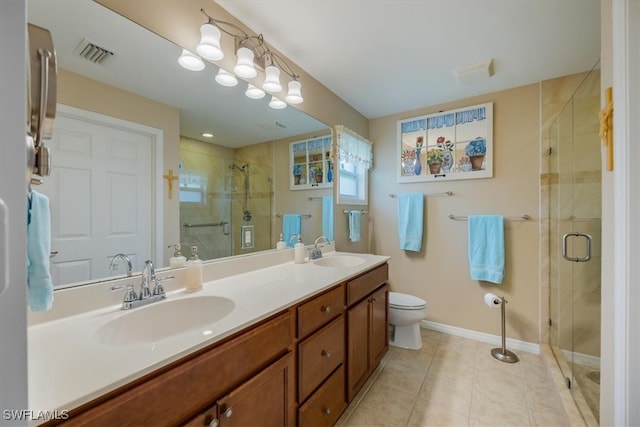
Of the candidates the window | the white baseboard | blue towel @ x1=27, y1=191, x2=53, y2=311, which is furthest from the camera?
the window

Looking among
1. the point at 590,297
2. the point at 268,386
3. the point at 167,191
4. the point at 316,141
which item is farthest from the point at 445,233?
the point at 167,191

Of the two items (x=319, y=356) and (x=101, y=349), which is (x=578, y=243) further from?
(x=101, y=349)

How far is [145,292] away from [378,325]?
1492mm

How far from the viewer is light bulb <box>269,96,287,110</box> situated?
1.80 meters

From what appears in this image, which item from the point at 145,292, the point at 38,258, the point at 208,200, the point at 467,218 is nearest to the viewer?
the point at 38,258

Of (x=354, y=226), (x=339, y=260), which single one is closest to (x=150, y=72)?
(x=339, y=260)

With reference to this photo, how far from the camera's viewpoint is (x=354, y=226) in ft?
8.58

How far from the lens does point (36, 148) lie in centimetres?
51

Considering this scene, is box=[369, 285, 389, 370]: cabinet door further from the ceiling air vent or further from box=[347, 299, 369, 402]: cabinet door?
the ceiling air vent

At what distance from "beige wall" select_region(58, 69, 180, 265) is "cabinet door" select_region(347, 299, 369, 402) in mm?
1076

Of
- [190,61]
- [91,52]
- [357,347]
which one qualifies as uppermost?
[190,61]

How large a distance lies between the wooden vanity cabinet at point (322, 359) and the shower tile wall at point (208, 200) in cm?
64

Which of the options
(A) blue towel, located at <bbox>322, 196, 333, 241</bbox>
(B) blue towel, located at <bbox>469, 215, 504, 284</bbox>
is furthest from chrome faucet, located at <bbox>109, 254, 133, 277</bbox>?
(B) blue towel, located at <bbox>469, 215, 504, 284</bbox>

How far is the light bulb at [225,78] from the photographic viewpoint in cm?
145
